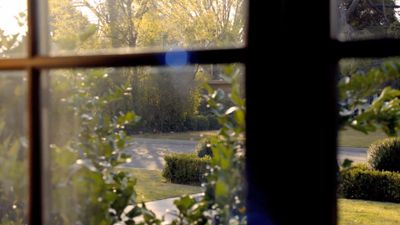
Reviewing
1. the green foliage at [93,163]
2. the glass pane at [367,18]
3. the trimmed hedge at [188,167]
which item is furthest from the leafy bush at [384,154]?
the green foliage at [93,163]

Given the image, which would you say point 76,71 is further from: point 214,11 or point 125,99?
point 214,11

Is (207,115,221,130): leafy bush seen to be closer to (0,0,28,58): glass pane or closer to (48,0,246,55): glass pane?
(48,0,246,55): glass pane

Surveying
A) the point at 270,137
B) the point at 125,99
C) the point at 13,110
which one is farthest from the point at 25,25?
the point at 270,137

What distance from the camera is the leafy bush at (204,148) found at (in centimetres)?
82

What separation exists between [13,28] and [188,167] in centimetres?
46

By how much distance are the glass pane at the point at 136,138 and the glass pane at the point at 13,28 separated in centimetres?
14

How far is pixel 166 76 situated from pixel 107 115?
6.1 inches

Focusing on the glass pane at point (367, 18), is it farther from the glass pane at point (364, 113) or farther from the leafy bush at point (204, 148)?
the leafy bush at point (204, 148)

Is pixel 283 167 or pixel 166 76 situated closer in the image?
pixel 283 167

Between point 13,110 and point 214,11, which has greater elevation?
point 214,11

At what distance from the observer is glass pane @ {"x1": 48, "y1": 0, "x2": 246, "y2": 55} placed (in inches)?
31.5

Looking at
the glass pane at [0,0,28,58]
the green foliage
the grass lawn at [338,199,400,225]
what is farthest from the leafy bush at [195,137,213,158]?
the glass pane at [0,0,28,58]

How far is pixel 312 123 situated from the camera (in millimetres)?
649

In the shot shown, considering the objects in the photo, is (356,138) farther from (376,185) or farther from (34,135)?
(34,135)
